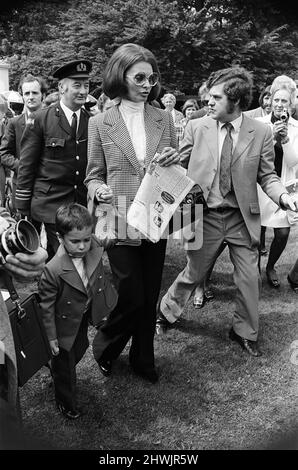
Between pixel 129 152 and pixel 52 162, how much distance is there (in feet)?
3.77

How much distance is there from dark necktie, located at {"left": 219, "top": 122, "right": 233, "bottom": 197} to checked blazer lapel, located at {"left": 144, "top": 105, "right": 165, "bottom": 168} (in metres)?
0.74

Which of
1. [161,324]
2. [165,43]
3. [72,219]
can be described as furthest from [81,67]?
[165,43]

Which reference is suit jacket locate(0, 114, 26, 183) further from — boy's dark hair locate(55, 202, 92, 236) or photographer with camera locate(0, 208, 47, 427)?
photographer with camera locate(0, 208, 47, 427)

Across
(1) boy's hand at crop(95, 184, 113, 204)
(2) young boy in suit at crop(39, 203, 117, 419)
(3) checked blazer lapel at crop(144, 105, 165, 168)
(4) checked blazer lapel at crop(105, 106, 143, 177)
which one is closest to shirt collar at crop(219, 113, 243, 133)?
(3) checked blazer lapel at crop(144, 105, 165, 168)

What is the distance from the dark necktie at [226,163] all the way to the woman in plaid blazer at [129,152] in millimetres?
578

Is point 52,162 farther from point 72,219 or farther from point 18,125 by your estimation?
point 18,125

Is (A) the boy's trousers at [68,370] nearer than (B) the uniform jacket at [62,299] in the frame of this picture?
No

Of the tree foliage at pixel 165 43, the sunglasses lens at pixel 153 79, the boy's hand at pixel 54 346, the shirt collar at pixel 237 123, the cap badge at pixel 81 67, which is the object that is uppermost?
the sunglasses lens at pixel 153 79

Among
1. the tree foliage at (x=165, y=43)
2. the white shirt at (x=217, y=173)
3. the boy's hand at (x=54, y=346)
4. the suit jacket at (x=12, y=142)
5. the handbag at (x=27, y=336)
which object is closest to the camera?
the handbag at (x=27, y=336)

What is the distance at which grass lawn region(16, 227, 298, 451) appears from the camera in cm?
295

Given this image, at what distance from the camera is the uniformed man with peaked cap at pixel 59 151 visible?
4.00m

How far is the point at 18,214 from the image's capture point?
4.30 m

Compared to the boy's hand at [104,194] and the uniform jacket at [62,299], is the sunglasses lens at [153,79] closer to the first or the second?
the boy's hand at [104,194]


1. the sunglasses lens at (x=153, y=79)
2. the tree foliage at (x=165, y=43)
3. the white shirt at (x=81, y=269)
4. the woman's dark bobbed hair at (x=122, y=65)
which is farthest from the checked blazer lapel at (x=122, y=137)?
the tree foliage at (x=165, y=43)
